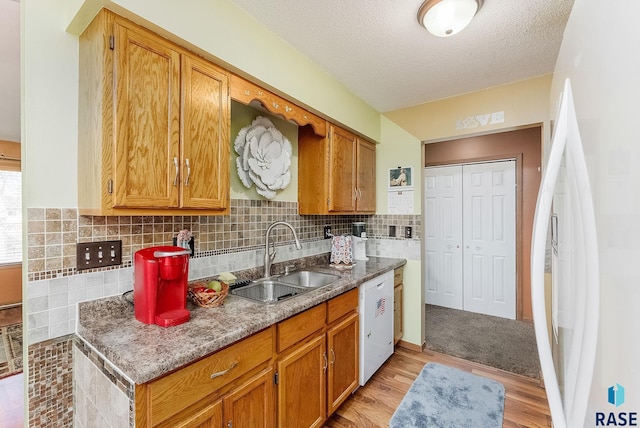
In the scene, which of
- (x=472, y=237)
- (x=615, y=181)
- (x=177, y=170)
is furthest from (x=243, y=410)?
(x=472, y=237)

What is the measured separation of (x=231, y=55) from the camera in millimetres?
1460

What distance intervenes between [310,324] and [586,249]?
1.30 meters

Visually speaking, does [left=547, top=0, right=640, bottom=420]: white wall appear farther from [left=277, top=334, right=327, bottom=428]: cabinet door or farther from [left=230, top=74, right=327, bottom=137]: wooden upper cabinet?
[left=230, top=74, right=327, bottom=137]: wooden upper cabinet

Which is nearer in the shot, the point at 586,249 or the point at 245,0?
the point at 586,249

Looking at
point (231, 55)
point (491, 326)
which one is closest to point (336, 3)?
point (231, 55)

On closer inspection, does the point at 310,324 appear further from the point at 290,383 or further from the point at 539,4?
the point at 539,4

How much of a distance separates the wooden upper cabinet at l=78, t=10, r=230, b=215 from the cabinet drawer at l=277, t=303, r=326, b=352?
71 centimetres

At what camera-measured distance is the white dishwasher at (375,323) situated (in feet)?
6.88

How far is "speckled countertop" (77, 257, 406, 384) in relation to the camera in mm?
902

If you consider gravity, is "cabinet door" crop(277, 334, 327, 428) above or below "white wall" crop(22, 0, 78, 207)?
below

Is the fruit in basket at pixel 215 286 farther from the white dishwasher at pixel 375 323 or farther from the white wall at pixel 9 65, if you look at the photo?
the white wall at pixel 9 65

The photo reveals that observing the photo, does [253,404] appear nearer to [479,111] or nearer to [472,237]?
[479,111]

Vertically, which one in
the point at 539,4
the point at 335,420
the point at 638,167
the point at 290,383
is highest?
the point at 539,4

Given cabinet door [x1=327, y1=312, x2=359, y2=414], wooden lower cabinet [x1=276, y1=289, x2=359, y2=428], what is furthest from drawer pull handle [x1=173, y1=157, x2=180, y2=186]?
cabinet door [x1=327, y1=312, x2=359, y2=414]
